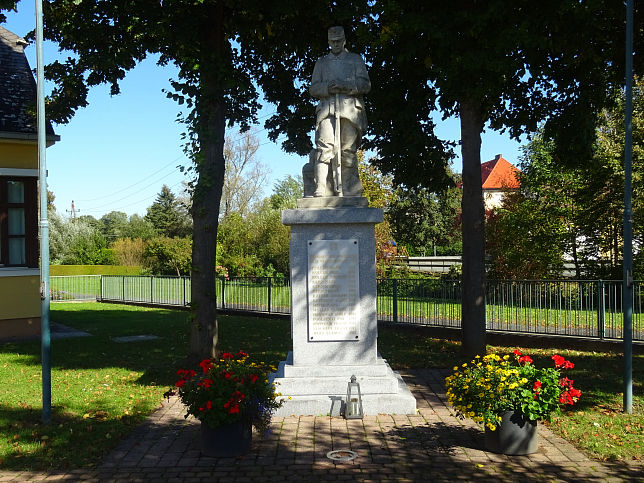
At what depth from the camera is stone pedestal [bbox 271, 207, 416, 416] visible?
25.5 ft

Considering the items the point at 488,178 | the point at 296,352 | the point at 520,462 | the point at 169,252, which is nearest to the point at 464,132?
the point at 296,352

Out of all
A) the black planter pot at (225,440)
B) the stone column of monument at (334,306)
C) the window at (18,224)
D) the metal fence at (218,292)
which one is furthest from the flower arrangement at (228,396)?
the metal fence at (218,292)

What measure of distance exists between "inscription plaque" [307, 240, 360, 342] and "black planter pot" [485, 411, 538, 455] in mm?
2360

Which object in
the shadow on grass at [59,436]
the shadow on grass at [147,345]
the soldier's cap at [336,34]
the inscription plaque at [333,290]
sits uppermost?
the soldier's cap at [336,34]

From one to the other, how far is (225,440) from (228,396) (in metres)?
0.47

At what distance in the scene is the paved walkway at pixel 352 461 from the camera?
553 centimetres

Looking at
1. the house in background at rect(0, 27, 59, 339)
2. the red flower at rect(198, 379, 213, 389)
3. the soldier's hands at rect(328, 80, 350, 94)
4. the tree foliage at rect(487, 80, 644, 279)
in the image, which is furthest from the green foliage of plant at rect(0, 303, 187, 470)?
the tree foliage at rect(487, 80, 644, 279)

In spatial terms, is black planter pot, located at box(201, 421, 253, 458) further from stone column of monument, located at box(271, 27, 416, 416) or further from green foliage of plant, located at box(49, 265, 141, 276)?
green foliage of plant, located at box(49, 265, 141, 276)

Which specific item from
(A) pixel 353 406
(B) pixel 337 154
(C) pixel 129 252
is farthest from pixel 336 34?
(C) pixel 129 252

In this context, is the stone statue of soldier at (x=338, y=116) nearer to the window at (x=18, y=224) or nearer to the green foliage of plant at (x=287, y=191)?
the window at (x=18, y=224)

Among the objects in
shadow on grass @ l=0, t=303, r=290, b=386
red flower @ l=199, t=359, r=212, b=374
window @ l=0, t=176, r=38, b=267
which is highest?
window @ l=0, t=176, r=38, b=267

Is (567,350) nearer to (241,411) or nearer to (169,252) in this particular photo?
(241,411)

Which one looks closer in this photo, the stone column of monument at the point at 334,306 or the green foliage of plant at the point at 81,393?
the green foliage of plant at the point at 81,393

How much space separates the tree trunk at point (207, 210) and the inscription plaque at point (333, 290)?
10.6 ft
